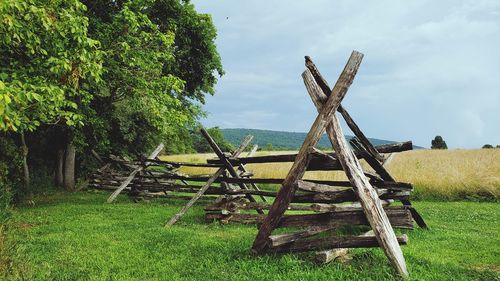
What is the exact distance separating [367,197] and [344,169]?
1.65 ft

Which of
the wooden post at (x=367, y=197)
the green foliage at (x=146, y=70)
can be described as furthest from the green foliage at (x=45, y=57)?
the wooden post at (x=367, y=197)

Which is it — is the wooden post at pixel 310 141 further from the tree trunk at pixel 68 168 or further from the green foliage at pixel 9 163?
the tree trunk at pixel 68 168

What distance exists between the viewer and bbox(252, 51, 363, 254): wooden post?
224 inches

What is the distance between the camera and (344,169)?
5656mm

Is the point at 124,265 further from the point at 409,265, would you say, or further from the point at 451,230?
the point at 451,230

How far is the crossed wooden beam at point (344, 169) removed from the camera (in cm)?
A: 539

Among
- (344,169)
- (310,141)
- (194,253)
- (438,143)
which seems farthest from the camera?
(438,143)

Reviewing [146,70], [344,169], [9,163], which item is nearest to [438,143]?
[146,70]

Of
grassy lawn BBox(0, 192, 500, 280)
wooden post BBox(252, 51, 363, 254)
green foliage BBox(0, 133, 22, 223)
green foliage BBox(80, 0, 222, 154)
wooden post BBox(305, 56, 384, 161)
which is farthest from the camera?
green foliage BBox(80, 0, 222, 154)

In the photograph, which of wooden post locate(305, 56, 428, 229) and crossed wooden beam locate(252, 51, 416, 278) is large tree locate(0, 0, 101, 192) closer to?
wooden post locate(305, 56, 428, 229)

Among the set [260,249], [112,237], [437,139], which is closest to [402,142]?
[260,249]

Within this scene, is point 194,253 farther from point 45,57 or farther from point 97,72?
point 45,57

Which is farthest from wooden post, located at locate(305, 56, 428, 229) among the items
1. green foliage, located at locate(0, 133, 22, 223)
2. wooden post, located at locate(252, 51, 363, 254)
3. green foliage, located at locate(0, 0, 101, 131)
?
green foliage, located at locate(0, 133, 22, 223)

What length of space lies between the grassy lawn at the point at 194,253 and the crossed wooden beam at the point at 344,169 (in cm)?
29
